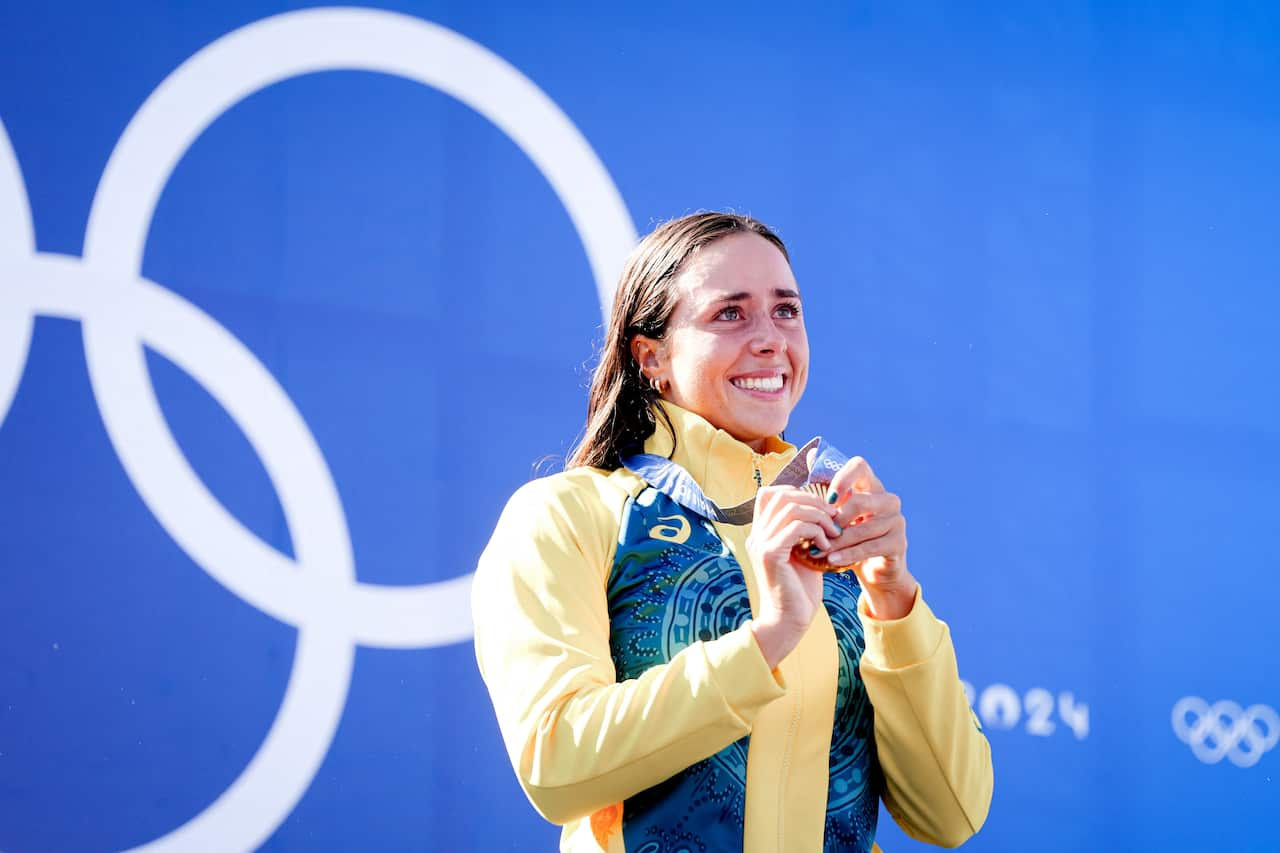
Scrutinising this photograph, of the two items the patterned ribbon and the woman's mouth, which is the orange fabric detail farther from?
the woman's mouth

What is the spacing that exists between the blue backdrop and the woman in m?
0.75

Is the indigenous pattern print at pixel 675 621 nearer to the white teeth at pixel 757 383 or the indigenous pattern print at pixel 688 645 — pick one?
the indigenous pattern print at pixel 688 645

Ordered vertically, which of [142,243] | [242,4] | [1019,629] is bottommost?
[1019,629]

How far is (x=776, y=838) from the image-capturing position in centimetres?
116

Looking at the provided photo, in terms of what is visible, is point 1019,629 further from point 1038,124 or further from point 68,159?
point 68,159

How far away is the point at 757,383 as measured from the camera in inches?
53.1

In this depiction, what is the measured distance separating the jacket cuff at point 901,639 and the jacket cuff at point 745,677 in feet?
0.59

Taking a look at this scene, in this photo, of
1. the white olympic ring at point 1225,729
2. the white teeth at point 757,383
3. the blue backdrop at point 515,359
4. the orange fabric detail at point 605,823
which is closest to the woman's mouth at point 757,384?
the white teeth at point 757,383

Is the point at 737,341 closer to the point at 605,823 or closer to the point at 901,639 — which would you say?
the point at 901,639

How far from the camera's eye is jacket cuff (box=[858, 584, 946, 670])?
47.7 inches

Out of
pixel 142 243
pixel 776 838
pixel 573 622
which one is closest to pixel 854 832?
pixel 776 838

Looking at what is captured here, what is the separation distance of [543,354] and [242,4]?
0.71 metres

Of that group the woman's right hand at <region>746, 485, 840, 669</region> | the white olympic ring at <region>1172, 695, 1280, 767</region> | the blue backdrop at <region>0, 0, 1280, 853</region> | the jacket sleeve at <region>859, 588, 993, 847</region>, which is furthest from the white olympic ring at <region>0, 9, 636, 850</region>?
the white olympic ring at <region>1172, 695, 1280, 767</region>

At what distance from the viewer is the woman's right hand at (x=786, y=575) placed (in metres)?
1.07
